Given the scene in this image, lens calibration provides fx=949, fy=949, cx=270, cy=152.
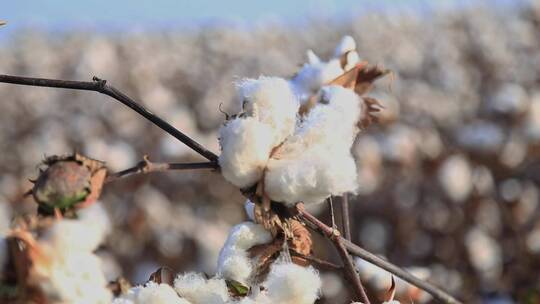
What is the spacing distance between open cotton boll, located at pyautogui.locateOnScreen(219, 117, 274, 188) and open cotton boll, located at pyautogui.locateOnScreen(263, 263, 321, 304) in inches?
3.9

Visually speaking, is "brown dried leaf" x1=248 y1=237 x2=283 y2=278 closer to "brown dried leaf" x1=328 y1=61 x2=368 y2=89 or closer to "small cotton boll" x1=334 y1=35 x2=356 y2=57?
"brown dried leaf" x1=328 y1=61 x2=368 y2=89

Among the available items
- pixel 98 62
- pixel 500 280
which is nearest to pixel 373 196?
pixel 500 280

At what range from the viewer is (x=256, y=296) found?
0.95 meters

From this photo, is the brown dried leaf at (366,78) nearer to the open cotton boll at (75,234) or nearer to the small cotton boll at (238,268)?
the small cotton boll at (238,268)

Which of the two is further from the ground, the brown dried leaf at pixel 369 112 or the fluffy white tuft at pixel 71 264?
the brown dried leaf at pixel 369 112

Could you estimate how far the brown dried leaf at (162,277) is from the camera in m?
Answer: 0.98

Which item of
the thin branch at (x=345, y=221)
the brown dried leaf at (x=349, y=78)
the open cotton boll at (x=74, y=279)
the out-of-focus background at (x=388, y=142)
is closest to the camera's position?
the open cotton boll at (x=74, y=279)

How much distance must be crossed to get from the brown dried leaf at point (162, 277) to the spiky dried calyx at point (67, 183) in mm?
114

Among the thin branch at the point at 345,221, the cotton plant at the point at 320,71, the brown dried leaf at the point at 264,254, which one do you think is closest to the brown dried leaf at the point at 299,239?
the brown dried leaf at the point at 264,254

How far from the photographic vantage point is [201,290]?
949 millimetres

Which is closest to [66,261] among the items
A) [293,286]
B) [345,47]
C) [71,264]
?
[71,264]

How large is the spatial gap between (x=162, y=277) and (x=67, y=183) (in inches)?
6.1

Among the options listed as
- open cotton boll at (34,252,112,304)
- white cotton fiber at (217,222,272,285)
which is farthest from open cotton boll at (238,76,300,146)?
open cotton boll at (34,252,112,304)

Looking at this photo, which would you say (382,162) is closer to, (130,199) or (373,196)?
(373,196)
